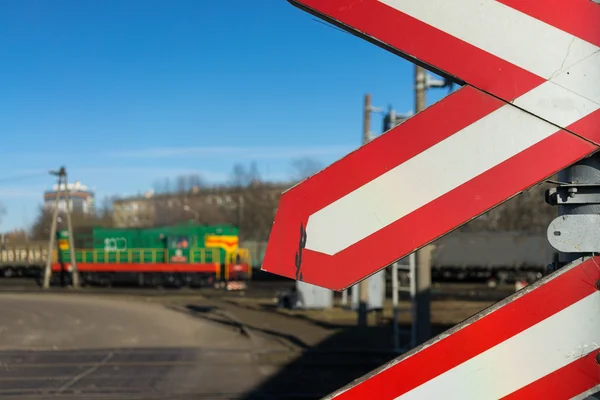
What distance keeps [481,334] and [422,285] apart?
959 centimetres

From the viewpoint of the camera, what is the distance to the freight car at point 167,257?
105 feet

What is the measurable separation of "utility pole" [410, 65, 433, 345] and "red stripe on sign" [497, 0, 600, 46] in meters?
9.58

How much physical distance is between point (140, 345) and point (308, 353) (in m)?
4.08

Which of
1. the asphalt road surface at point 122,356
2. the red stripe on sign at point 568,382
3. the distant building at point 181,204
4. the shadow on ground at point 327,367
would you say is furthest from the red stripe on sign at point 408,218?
the distant building at point 181,204

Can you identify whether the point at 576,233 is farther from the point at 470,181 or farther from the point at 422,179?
the point at 422,179

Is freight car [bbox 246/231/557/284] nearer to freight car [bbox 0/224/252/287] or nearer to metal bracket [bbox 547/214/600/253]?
freight car [bbox 0/224/252/287]

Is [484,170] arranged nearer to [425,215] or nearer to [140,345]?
[425,215]

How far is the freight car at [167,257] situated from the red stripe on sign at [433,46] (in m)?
31.2

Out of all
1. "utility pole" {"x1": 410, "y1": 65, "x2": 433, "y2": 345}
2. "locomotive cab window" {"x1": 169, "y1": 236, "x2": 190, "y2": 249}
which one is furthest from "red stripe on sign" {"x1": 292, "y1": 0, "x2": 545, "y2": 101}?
"locomotive cab window" {"x1": 169, "y1": 236, "x2": 190, "y2": 249}

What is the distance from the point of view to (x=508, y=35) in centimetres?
132

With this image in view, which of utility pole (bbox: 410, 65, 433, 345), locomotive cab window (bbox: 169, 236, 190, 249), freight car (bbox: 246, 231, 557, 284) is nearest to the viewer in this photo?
utility pole (bbox: 410, 65, 433, 345)

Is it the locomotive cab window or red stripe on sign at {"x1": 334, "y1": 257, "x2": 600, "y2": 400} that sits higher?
red stripe on sign at {"x1": 334, "y1": 257, "x2": 600, "y2": 400}

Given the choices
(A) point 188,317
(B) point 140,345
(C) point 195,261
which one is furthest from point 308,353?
(C) point 195,261

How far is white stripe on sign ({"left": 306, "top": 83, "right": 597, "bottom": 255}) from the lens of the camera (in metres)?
1.29
